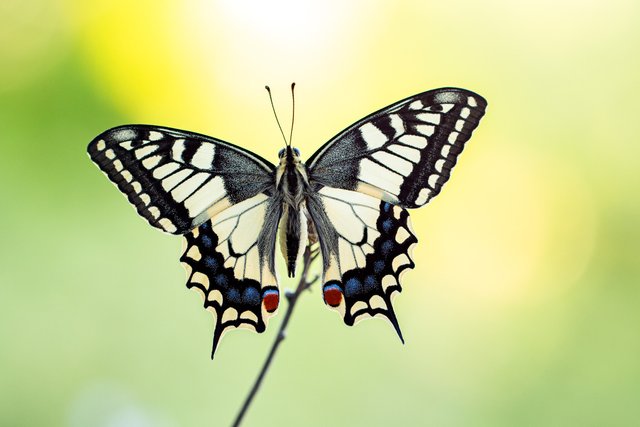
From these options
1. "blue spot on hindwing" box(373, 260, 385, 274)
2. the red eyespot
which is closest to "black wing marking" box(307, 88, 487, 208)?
"blue spot on hindwing" box(373, 260, 385, 274)

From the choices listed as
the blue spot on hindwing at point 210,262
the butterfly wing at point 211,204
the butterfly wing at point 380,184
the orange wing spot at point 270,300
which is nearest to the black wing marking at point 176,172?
the butterfly wing at point 211,204

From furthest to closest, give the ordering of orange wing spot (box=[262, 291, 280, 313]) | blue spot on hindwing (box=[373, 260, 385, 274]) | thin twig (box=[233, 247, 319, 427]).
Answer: blue spot on hindwing (box=[373, 260, 385, 274])
orange wing spot (box=[262, 291, 280, 313])
thin twig (box=[233, 247, 319, 427])

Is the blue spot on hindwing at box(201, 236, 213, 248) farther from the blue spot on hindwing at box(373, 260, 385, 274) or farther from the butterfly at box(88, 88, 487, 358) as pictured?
the blue spot on hindwing at box(373, 260, 385, 274)

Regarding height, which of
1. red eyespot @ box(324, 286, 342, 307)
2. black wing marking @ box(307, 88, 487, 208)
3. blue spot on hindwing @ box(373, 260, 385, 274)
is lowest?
red eyespot @ box(324, 286, 342, 307)

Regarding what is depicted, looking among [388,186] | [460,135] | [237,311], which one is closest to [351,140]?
[388,186]

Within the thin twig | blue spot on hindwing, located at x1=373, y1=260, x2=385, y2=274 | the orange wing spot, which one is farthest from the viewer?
blue spot on hindwing, located at x1=373, y1=260, x2=385, y2=274

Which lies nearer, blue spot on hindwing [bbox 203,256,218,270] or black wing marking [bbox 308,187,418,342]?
black wing marking [bbox 308,187,418,342]

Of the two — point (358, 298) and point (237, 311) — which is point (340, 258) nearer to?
point (358, 298)

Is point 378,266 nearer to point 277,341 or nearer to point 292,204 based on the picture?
point 292,204
